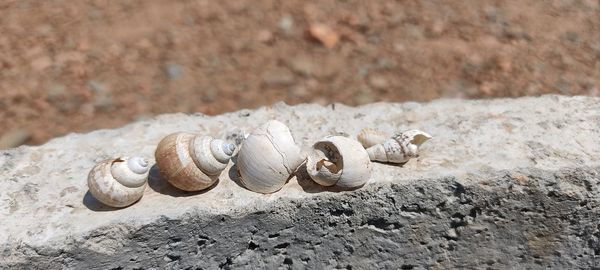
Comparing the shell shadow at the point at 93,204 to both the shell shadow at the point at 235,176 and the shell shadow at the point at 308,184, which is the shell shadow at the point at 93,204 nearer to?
the shell shadow at the point at 235,176

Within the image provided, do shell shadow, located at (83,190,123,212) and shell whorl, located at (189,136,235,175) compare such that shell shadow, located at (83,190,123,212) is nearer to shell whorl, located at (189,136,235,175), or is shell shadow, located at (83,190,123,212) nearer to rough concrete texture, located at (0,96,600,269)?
rough concrete texture, located at (0,96,600,269)

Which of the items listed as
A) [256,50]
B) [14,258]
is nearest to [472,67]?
[256,50]

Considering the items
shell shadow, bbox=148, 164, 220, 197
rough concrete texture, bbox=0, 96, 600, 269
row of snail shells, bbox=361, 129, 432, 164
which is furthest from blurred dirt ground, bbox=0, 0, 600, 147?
row of snail shells, bbox=361, 129, 432, 164

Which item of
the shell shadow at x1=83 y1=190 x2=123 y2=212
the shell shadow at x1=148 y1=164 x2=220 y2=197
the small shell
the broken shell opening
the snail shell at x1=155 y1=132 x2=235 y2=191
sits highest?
the small shell

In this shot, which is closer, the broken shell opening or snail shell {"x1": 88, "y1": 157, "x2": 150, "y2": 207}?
snail shell {"x1": 88, "y1": 157, "x2": 150, "y2": 207}

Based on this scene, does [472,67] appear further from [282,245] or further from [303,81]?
[282,245]

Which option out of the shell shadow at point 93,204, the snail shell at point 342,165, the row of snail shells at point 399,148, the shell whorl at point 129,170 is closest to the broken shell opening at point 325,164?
the snail shell at point 342,165

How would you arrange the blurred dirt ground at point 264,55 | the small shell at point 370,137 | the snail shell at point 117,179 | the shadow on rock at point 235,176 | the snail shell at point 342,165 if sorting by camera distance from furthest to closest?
the blurred dirt ground at point 264,55
the small shell at point 370,137
the shadow on rock at point 235,176
the snail shell at point 342,165
the snail shell at point 117,179
